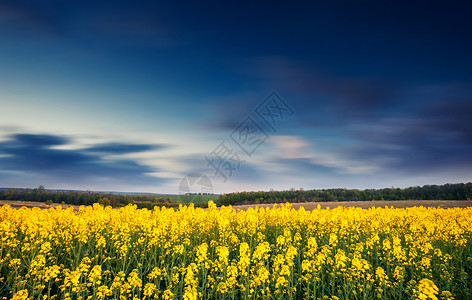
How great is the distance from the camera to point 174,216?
14.4 metres

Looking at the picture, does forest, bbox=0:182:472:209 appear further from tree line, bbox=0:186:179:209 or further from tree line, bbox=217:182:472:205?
tree line, bbox=0:186:179:209

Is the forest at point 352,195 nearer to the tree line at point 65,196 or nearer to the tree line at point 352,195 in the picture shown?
the tree line at point 352,195

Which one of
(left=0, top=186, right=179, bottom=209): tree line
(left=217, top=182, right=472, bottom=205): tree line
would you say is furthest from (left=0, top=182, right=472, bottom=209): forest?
(left=0, top=186, right=179, bottom=209): tree line

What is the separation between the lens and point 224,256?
23.1ft

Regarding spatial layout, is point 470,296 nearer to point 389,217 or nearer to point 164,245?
point 164,245

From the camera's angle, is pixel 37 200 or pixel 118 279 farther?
pixel 37 200

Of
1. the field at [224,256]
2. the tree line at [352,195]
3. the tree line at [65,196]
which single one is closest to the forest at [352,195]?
the tree line at [352,195]

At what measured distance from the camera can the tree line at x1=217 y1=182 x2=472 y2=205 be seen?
1901 inches

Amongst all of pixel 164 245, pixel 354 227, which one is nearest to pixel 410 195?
pixel 354 227

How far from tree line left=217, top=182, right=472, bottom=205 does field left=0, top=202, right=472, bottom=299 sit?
30588mm

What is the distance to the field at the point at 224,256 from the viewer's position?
6.95 meters

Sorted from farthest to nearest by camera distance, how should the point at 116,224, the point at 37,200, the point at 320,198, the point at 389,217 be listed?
1. the point at 320,198
2. the point at 37,200
3. the point at 389,217
4. the point at 116,224

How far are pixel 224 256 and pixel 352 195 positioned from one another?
164 feet

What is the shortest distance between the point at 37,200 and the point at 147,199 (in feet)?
46.9
